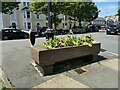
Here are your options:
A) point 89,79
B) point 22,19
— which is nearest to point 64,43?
point 89,79

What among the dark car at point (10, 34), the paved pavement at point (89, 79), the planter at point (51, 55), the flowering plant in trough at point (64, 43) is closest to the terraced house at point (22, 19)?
the dark car at point (10, 34)

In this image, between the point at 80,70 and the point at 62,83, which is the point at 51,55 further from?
the point at 80,70

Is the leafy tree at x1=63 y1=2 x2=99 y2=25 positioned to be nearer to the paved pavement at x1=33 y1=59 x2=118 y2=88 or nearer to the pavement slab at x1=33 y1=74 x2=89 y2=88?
the paved pavement at x1=33 y1=59 x2=118 y2=88

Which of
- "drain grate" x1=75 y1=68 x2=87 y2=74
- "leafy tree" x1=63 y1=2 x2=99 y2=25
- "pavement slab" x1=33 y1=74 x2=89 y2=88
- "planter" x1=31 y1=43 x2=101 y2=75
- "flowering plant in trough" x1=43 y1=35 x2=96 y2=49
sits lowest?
"pavement slab" x1=33 y1=74 x2=89 y2=88

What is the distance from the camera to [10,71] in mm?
5531

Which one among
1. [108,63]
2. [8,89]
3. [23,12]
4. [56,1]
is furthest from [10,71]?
[23,12]

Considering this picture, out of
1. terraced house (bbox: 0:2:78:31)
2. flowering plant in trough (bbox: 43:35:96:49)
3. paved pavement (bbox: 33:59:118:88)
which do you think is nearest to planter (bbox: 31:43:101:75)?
flowering plant in trough (bbox: 43:35:96:49)

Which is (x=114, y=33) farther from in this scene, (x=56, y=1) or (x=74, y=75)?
(x=74, y=75)

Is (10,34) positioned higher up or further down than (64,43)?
higher up

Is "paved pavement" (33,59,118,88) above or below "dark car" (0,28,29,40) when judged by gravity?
below

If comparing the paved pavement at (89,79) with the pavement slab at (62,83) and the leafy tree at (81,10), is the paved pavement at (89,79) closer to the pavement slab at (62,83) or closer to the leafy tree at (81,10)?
the pavement slab at (62,83)

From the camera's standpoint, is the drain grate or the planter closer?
the planter

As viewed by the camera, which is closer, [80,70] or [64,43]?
[80,70]

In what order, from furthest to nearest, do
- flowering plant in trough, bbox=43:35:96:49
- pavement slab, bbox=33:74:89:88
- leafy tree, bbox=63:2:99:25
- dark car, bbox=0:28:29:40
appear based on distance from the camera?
leafy tree, bbox=63:2:99:25 → dark car, bbox=0:28:29:40 → flowering plant in trough, bbox=43:35:96:49 → pavement slab, bbox=33:74:89:88
